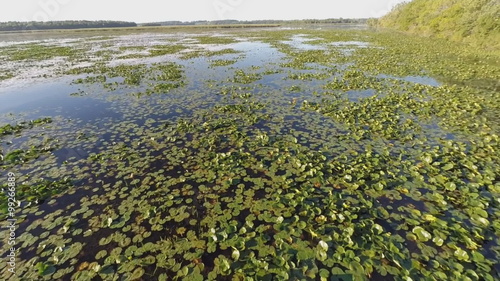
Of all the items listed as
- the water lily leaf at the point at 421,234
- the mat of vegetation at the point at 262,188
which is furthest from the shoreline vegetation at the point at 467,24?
the water lily leaf at the point at 421,234

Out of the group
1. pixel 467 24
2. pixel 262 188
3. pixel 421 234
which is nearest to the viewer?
pixel 421 234

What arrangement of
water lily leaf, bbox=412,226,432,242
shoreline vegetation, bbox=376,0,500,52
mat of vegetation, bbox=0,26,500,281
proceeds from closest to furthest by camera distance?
mat of vegetation, bbox=0,26,500,281 < water lily leaf, bbox=412,226,432,242 < shoreline vegetation, bbox=376,0,500,52

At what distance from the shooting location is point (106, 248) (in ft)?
15.4

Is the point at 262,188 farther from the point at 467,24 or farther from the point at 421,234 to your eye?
the point at 467,24

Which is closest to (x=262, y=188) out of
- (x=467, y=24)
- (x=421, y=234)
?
(x=421, y=234)

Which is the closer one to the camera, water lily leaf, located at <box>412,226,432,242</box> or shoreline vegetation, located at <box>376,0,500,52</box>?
water lily leaf, located at <box>412,226,432,242</box>

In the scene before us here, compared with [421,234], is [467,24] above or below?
above

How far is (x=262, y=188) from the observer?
6.31 metres

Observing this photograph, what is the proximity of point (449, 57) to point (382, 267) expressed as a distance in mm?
27458

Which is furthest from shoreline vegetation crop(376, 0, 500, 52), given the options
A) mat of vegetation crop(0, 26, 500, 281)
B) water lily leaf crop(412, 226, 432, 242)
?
water lily leaf crop(412, 226, 432, 242)

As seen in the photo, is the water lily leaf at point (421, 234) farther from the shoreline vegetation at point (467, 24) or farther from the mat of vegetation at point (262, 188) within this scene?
the shoreline vegetation at point (467, 24)

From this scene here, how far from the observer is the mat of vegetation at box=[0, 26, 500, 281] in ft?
14.0

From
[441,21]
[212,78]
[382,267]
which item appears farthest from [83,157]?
[441,21]

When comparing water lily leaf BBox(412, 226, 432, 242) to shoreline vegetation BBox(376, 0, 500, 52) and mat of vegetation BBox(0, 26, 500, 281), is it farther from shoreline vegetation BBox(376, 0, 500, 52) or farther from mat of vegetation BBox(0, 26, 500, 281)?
shoreline vegetation BBox(376, 0, 500, 52)
